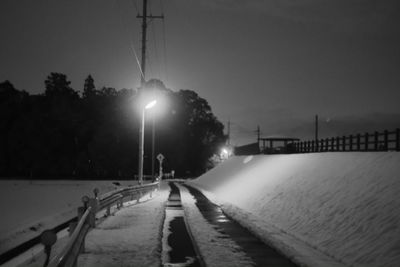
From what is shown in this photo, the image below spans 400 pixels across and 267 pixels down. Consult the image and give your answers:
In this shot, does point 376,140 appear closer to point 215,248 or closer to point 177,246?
point 215,248

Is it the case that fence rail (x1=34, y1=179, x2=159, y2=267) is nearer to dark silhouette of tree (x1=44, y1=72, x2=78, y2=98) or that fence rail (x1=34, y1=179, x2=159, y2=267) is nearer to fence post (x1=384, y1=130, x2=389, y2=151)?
fence post (x1=384, y1=130, x2=389, y2=151)

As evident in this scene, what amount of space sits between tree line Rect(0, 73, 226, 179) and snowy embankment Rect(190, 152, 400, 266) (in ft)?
200

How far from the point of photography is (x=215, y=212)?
20.2 m

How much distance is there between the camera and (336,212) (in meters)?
13.7

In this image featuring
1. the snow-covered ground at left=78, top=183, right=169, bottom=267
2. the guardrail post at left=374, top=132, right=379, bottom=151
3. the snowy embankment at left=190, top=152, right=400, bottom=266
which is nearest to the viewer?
the snow-covered ground at left=78, top=183, right=169, bottom=267

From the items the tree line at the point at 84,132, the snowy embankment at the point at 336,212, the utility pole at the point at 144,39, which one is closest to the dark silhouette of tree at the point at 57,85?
the tree line at the point at 84,132

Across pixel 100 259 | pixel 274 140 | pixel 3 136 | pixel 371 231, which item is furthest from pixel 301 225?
pixel 3 136

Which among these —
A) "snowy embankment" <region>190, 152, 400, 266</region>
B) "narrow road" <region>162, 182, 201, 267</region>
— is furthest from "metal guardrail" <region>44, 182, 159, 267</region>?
"snowy embankment" <region>190, 152, 400, 266</region>

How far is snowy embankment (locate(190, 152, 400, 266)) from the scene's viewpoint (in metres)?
10.1

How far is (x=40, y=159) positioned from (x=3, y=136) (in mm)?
10196

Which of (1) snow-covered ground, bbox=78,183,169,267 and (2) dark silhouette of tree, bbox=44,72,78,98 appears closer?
(1) snow-covered ground, bbox=78,183,169,267

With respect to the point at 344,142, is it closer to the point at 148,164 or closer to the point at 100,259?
the point at 100,259

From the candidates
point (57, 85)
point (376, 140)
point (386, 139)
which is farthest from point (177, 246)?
point (57, 85)

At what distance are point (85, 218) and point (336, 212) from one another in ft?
27.6
